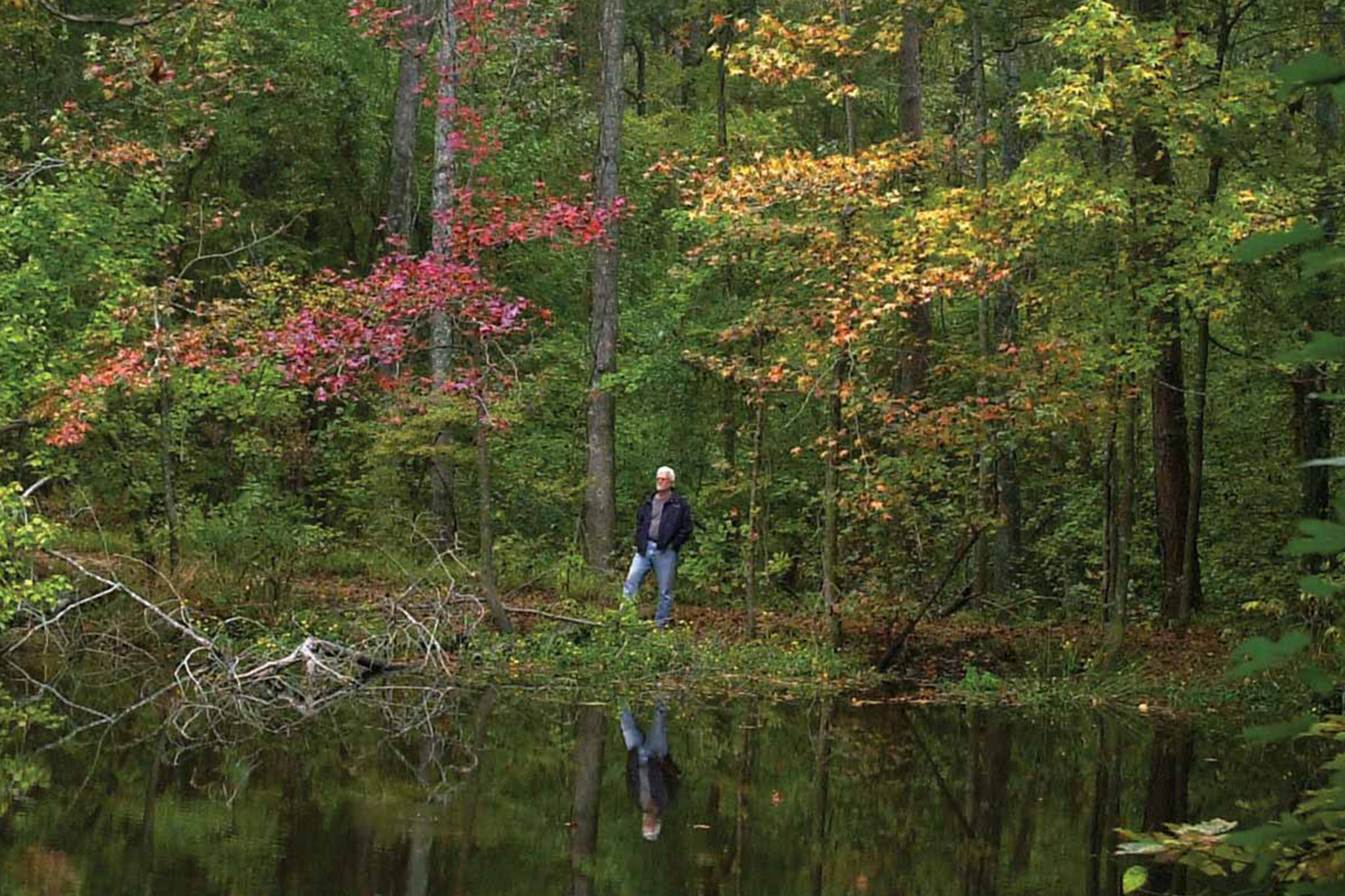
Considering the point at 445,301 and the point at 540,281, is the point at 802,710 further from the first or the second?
the point at 540,281

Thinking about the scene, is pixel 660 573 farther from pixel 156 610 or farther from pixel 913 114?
pixel 913 114

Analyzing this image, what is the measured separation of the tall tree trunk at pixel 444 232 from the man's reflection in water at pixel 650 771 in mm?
3778

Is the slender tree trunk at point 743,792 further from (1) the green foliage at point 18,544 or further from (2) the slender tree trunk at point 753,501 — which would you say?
(1) the green foliage at point 18,544

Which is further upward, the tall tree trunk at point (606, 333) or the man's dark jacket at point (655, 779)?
the tall tree trunk at point (606, 333)

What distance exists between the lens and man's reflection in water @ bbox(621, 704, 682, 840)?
9109 mm

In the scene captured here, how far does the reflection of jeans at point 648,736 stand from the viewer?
1128 centimetres

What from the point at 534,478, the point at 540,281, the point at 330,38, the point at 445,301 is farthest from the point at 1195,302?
the point at 330,38

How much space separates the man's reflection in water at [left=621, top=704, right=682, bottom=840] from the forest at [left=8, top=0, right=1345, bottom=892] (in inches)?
95.4

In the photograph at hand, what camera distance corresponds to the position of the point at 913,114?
18.8m

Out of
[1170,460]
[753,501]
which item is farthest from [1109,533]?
[753,501]

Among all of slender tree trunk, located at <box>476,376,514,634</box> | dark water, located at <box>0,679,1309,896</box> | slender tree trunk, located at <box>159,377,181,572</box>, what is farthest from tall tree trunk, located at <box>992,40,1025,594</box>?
slender tree trunk, located at <box>159,377,181,572</box>

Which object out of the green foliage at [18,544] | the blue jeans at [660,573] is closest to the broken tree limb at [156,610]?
the green foliage at [18,544]

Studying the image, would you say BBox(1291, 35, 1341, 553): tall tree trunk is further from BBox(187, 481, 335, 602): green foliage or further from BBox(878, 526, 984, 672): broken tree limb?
BBox(187, 481, 335, 602): green foliage

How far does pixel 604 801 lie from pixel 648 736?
253 centimetres
